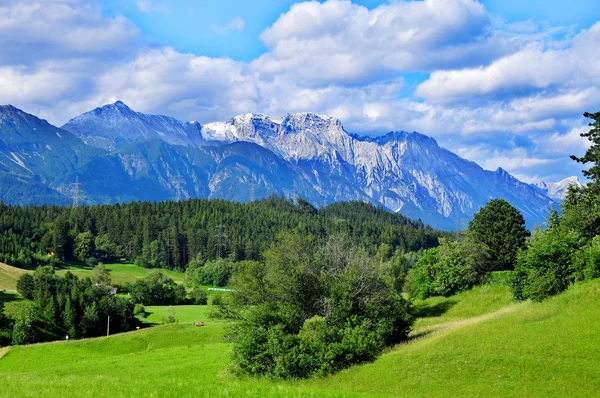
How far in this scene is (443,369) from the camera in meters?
30.3

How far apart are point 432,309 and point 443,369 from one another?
3918cm

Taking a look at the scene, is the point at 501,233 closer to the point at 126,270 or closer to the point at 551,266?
the point at 551,266

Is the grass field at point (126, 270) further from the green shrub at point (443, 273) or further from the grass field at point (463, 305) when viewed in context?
the grass field at point (463, 305)

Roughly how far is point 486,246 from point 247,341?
163 ft

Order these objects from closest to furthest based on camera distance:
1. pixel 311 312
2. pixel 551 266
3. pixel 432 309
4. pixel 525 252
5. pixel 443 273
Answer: pixel 311 312 → pixel 551 266 → pixel 525 252 → pixel 432 309 → pixel 443 273

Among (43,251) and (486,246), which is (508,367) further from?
(43,251)

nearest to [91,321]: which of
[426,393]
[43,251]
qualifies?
[426,393]

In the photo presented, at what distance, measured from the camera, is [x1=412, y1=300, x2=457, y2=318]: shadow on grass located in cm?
6547

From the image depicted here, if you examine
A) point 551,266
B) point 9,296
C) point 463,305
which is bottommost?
point 463,305

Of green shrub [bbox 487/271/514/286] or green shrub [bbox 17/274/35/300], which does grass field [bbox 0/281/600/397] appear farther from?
green shrub [bbox 17/274/35/300]

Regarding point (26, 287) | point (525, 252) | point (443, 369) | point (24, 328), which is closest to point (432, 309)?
point (525, 252)

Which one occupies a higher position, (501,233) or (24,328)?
(501,233)

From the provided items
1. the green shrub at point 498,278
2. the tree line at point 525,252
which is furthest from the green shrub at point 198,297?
the green shrub at point 498,278

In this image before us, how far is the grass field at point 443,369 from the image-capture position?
18.6 metres
